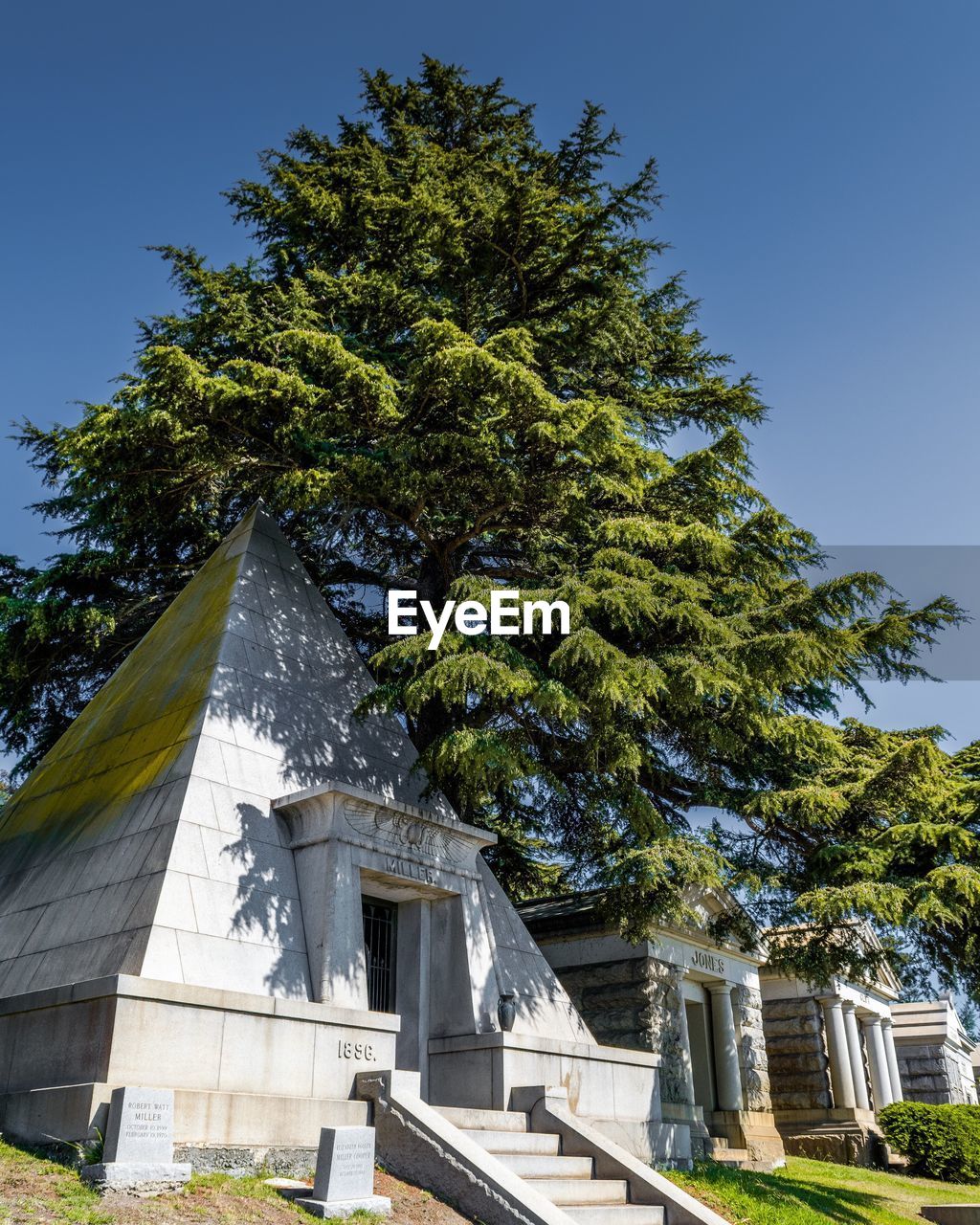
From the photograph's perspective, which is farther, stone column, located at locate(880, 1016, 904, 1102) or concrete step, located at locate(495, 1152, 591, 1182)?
stone column, located at locate(880, 1016, 904, 1102)

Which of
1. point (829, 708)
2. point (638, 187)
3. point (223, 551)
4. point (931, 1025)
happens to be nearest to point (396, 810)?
point (223, 551)

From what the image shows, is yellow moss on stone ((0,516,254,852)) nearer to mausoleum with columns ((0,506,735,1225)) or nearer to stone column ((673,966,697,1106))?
mausoleum with columns ((0,506,735,1225))

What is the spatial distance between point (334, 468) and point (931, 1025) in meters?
25.7

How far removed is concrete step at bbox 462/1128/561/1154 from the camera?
10328 mm

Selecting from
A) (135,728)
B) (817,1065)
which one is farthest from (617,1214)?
(817,1065)

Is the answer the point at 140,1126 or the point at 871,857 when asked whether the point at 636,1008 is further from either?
the point at 140,1126

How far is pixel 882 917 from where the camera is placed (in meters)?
12.5

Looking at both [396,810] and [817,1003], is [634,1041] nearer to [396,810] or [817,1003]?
[396,810]

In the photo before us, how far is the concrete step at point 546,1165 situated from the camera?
10.2 metres

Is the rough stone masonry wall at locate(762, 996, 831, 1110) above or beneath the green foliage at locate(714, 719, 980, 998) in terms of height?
beneath

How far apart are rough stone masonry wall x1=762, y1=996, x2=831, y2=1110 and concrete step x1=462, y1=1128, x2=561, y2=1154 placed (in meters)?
14.7

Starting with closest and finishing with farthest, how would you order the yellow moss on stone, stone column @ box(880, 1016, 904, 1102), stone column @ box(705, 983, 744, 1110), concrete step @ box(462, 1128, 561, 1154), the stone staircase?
the stone staircase → concrete step @ box(462, 1128, 561, 1154) → the yellow moss on stone → stone column @ box(705, 983, 744, 1110) → stone column @ box(880, 1016, 904, 1102)

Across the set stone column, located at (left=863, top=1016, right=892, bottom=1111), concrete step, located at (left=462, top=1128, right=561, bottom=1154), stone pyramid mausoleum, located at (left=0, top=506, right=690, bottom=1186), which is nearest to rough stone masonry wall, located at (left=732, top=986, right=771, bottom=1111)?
stone pyramid mausoleum, located at (left=0, top=506, right=690, bottom=1186)

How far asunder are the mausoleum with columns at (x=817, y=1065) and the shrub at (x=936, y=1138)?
1.26 meters
